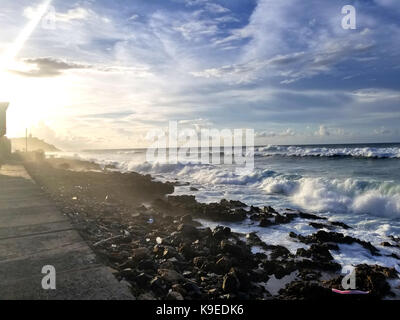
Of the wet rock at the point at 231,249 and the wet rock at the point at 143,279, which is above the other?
the wet rock at the point at 143,279

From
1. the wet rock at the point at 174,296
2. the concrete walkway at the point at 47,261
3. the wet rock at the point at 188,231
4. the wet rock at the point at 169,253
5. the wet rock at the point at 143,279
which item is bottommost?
the wet rock at the point at 188,231

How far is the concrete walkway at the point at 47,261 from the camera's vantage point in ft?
9.46

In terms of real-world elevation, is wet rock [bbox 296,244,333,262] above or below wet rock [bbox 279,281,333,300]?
below

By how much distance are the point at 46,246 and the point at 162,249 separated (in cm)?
221

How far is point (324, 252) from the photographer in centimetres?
657

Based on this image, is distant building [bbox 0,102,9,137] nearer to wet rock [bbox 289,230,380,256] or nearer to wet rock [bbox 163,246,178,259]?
wet rock [bbox 163,246,178,259]

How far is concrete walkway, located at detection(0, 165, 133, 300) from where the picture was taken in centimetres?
288

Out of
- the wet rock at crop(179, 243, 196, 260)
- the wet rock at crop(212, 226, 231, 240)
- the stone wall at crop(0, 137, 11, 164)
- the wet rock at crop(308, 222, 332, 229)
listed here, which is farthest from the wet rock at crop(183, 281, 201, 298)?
the stone wall at crop(0, 137, 11, 164)

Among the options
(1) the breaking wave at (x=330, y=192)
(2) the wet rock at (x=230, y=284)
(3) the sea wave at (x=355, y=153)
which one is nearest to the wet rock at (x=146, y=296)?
(2) the wet rock at (x=230, y=284)

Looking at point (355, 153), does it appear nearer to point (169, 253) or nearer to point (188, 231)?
point (188, 231)

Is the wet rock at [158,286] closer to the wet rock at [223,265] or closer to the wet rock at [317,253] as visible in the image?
the wet rock at [223,265]

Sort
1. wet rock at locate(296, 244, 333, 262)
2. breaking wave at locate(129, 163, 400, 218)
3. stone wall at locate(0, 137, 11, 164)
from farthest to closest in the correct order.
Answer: stone wall at locate(0, 137, 11, 164) → breaking wave at locate(129, 163, 400, 218) → wet rock at locate(296, 244, 333, 262)

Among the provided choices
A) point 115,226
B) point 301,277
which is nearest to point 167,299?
point 301,277
